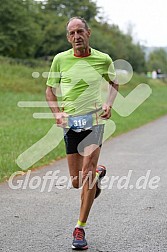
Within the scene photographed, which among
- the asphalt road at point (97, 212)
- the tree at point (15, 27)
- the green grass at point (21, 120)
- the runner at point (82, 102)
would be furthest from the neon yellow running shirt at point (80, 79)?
the tree at point (15, 27)

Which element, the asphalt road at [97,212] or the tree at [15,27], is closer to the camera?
the asphalt road at [97,212]

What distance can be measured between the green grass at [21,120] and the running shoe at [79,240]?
4.01 metres

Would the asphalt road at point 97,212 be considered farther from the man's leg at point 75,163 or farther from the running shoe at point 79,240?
the man's leg at point 75,163

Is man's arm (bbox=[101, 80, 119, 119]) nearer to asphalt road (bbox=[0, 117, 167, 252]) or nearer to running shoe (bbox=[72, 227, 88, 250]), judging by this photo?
running shoe (bbox=[72, 227, 88, 250])

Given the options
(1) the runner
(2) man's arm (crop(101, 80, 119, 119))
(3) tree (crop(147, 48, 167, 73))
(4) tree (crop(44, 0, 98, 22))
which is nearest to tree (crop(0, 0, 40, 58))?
(4) tree (crop(44, 0, 98, 22))

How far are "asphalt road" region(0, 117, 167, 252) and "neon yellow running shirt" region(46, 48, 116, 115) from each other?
1255mm

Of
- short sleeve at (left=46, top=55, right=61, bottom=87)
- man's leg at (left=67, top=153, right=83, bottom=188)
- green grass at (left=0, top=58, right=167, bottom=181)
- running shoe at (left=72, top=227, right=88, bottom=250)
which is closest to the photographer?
running shoe at (left=72, top=227, right=88, bottom=250)

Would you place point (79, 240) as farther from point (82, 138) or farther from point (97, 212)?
point (97, 212)

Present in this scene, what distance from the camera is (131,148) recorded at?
46.1 ft

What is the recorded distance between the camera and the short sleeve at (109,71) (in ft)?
17.9

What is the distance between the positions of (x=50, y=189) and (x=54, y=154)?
392 centimetres

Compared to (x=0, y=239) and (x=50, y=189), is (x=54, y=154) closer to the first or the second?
(x=50, y=189)

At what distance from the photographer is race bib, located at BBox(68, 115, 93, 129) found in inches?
209

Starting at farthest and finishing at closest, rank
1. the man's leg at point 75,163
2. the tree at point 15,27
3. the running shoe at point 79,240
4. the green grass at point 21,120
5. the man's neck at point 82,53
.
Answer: the tree at point 15,27, the green grass at point 21,120, the man's leg at point 75,163, the man's neck at point 82,53, the running shoe at point 79,240
